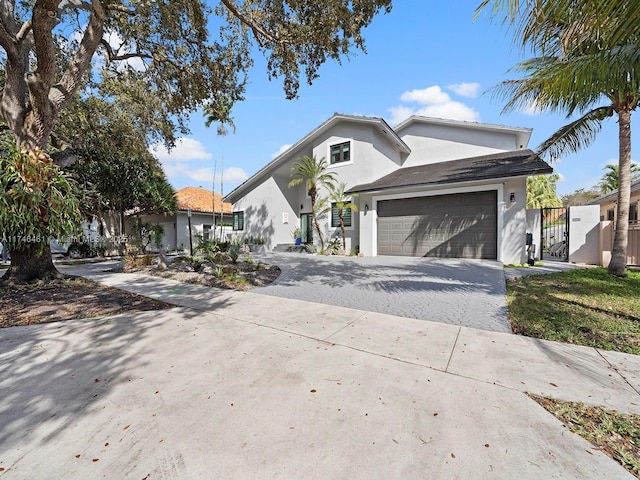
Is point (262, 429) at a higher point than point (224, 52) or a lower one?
lower

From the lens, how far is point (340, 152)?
16.0 metres

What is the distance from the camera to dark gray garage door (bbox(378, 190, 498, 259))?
11.6m

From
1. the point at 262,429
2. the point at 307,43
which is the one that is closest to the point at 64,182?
the point at 307,43

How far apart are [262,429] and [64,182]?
7.58 meters

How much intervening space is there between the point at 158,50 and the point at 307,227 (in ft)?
37.7

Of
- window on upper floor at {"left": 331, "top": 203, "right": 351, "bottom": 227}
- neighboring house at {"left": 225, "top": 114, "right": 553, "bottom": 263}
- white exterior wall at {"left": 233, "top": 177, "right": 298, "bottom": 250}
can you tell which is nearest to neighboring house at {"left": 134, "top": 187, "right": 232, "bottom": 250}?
white exterior wall at {"left": 233, "top": 177, "right": 298, "bottom": 250}

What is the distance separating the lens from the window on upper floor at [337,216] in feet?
50.9

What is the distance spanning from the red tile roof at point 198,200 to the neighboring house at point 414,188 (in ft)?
20.2

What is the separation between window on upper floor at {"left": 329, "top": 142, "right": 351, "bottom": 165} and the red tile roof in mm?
11399

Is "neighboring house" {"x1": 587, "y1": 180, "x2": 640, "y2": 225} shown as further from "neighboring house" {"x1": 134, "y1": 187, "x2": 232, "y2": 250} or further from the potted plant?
"neighboring house" {"x1": 134, "y1": 187, "x2": 232, "y2": 250}

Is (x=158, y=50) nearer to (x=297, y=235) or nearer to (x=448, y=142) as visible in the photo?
(x=297, y=235)

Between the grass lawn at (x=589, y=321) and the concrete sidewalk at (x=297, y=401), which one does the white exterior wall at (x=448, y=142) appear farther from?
the concrete sidewalk at (x=297, y=401)

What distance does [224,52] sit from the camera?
381 inches

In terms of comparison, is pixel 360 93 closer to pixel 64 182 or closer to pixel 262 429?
pixel 64 182
